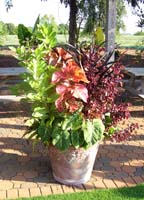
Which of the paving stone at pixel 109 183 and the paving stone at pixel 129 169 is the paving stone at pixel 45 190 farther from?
the paving stone at pixel 129 169

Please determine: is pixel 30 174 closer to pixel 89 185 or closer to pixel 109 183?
pixel 89 185

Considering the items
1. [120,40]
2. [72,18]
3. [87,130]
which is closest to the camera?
[87,130]

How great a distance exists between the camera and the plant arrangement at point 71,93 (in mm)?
2783

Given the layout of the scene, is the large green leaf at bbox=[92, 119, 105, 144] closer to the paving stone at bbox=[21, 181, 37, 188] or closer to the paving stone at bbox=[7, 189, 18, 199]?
the paving stone at bbox=[21, 181, 37, 188]

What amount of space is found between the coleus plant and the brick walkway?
0.42 meters

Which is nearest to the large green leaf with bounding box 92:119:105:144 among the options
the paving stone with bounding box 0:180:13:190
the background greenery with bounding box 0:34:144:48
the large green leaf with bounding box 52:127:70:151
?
the large green leaf with bounding box 52:127:70:151

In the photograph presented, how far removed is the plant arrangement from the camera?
278 centimetres

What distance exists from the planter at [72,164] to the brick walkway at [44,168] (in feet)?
0.23

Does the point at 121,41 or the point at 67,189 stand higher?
the point at 121,41

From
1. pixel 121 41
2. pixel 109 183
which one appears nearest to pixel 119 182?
pixel 109 183

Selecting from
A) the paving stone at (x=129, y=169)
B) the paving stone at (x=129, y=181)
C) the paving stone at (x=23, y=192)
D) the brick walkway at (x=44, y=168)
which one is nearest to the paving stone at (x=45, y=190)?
the brick walkway at (x=44, y=168)

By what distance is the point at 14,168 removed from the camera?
3471 millimetres

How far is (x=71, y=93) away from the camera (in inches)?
108

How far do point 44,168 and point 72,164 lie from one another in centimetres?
55
